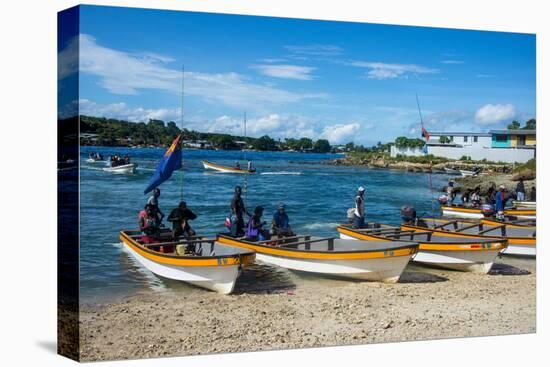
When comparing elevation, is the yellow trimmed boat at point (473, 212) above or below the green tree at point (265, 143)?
below

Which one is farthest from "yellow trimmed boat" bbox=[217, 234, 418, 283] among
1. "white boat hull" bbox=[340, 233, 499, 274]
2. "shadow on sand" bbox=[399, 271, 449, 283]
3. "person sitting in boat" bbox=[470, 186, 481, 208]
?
"person sitting in boat" bbox=[470, 186, 481, 208]

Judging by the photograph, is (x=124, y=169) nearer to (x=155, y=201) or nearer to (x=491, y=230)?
(x=155, y=201)

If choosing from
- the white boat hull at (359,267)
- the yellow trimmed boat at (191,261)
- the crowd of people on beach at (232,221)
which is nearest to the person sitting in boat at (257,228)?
the crowd of people on beach at (232,221)

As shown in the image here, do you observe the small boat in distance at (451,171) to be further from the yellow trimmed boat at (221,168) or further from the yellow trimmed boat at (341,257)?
the yellow trimmed boat at (221,168)

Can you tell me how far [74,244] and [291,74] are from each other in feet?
14.8

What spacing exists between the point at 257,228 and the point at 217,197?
3.95ft

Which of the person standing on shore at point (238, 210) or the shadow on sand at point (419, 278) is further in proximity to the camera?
the shadow on sand at point (419, 278)

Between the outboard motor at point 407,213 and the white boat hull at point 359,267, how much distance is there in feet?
3.73

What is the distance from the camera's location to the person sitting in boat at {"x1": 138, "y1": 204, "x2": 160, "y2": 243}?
11.4m

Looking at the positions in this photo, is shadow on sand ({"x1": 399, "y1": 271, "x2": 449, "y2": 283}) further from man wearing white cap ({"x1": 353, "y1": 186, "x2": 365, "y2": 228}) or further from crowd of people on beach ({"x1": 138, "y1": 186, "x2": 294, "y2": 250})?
crowd of people on beach ({"x1": 138, "y1": 186, "x2": 294, "y2": 250})

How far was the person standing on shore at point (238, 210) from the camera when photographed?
39.6ft

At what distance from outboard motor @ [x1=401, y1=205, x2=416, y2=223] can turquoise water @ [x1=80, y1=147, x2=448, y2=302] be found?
103 mm

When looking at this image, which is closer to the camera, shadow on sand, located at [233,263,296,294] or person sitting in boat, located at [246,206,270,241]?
shadow on sand, located at [233,263,296,294]

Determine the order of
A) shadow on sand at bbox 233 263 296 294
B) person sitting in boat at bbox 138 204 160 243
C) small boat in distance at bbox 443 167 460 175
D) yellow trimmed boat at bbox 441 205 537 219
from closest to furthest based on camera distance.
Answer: person sitting in boat at bbox 138 204 160 243 → shadow on sand at bbox 233 263 296 294 → small boat in distance at bbox 443 167 460 175 → yellow trimmed boat at bbox 441 205 537 219
